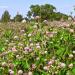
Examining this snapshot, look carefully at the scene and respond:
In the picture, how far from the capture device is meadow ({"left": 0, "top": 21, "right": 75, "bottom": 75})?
480cm

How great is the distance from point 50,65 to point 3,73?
0.73 m

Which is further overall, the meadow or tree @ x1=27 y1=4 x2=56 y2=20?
tree @ x1=27 y1=4 x2=56 y2=20

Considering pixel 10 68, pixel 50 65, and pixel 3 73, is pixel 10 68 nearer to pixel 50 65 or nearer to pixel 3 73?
pixel 3 73

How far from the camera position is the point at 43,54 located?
515 centimetres

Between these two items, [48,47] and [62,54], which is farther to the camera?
[48,47]

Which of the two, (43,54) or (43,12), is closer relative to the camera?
(43,54)

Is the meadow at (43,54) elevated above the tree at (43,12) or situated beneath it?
situated beneath

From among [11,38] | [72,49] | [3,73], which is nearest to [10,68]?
[3,73]

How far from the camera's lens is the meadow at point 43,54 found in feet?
15.7

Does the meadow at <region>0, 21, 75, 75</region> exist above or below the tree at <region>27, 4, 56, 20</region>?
below

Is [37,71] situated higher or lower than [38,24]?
A: lower

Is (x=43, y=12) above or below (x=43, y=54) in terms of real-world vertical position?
above

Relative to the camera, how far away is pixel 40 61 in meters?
5.05

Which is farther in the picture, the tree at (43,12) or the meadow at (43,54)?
the tree at (43,12)
